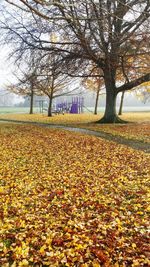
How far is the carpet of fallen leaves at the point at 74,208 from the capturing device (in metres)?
4.16

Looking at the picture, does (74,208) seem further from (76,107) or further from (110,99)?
(76,107)

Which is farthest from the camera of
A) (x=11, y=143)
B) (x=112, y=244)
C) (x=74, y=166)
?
(x=11, y=143)

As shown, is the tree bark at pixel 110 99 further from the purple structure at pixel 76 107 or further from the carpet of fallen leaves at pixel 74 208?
the purple structure at pixel 76 107

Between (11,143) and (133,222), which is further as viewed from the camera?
(11,143)

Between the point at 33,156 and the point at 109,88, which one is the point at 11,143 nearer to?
the point at 33,156

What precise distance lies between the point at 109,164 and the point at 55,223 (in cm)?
428

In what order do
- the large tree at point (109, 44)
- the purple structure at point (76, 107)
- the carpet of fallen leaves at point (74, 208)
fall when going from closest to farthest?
the carpet of fallen leaves at point (74, 208)
the large tree at point (109, 44)
the purple structure at point (76, 107)

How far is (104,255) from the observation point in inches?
161

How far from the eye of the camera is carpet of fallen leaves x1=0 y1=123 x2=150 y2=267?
4160mm

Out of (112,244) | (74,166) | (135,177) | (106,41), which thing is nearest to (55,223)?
(112,244)

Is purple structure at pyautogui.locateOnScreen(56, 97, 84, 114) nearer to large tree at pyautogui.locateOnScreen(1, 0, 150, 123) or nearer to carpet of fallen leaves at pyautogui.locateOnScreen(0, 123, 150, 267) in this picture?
large tree at pyautogui.locateOnScreen(1, 0, 150, 123)

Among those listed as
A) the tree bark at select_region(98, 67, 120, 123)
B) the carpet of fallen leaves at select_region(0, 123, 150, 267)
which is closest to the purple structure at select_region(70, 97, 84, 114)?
the tree bark at select_region(98, 67, 120, 123)

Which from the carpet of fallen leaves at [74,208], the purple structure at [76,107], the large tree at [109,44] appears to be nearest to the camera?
the carpet of fallen leaves at [74,208]

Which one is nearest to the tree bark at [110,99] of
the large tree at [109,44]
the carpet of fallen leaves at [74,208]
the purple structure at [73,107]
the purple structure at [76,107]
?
the large tree at [109,44]
